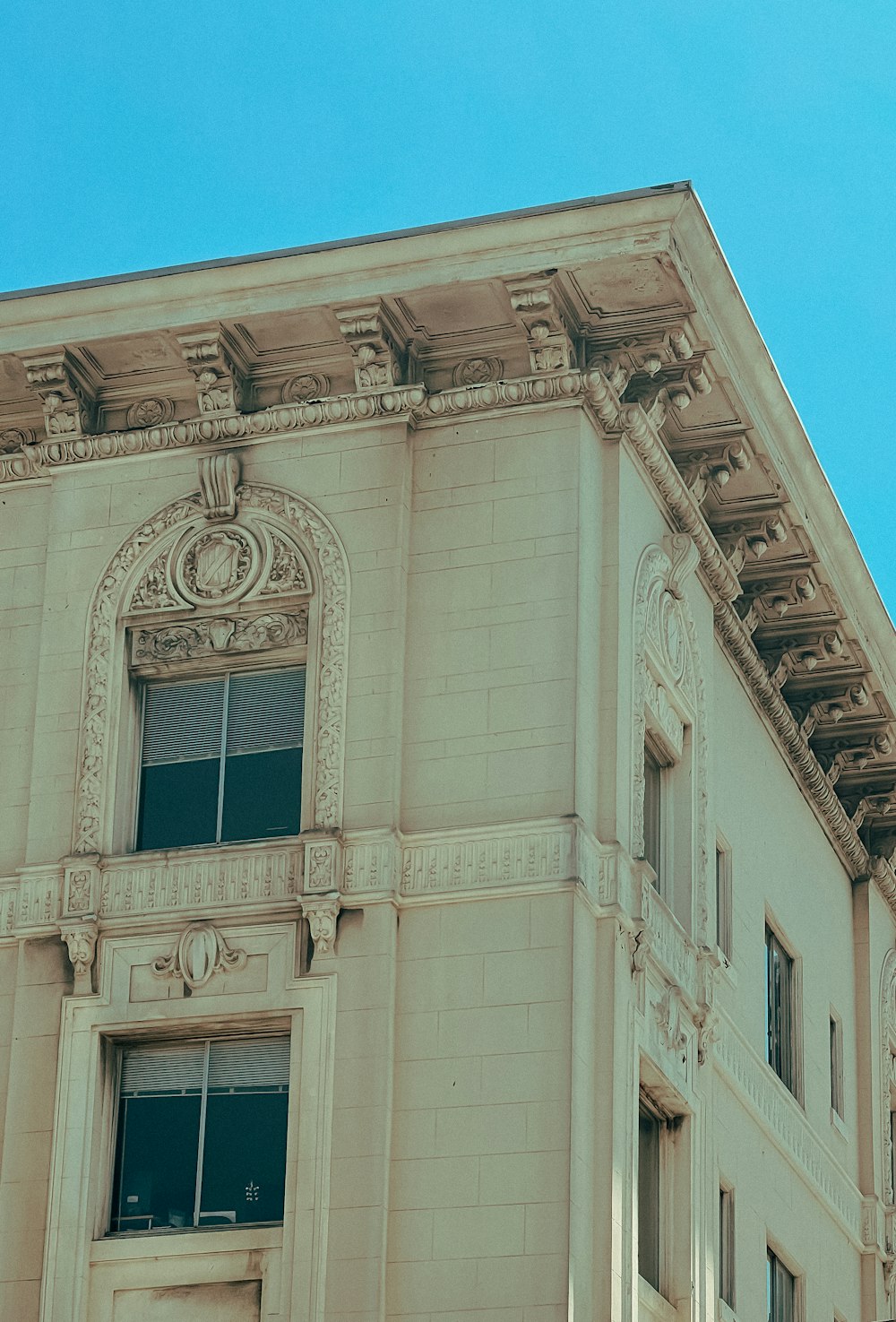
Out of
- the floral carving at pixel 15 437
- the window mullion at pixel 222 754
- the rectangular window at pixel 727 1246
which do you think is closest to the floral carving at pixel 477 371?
the window mullion at pixel 222 754

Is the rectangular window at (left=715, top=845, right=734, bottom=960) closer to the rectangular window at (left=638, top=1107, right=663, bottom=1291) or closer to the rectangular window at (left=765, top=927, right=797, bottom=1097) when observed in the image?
the rectangular window at (left=765, top=927, right=797, bottom=1097)

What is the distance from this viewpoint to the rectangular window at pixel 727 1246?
84.4ft

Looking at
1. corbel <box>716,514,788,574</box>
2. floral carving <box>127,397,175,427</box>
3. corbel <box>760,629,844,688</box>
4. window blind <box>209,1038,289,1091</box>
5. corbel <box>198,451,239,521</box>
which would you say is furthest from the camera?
corbel <box>760,629,844,688</box>

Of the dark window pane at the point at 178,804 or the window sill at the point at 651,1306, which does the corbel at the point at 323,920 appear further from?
the window sill at the point at 651,1306

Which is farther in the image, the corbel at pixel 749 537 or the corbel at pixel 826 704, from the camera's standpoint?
the corbel at pixel 826 704

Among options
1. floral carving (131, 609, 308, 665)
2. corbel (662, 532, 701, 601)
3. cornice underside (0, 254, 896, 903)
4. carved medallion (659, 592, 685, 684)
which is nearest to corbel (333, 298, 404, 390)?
cornice underside (0, 254, 896, 903)

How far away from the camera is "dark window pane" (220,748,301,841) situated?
2395cm

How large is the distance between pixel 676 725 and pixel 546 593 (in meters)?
2.92

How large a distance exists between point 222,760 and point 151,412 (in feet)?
12.8

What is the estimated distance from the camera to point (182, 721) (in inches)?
979

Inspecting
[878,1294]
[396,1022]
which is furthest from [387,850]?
[878,1294]

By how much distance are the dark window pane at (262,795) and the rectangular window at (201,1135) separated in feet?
6.70

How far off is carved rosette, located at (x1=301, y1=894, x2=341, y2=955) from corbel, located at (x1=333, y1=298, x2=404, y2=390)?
533 centimetres

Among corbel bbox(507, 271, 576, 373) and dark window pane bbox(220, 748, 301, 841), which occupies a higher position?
corbel bbox(507, 271, 576, 373)
